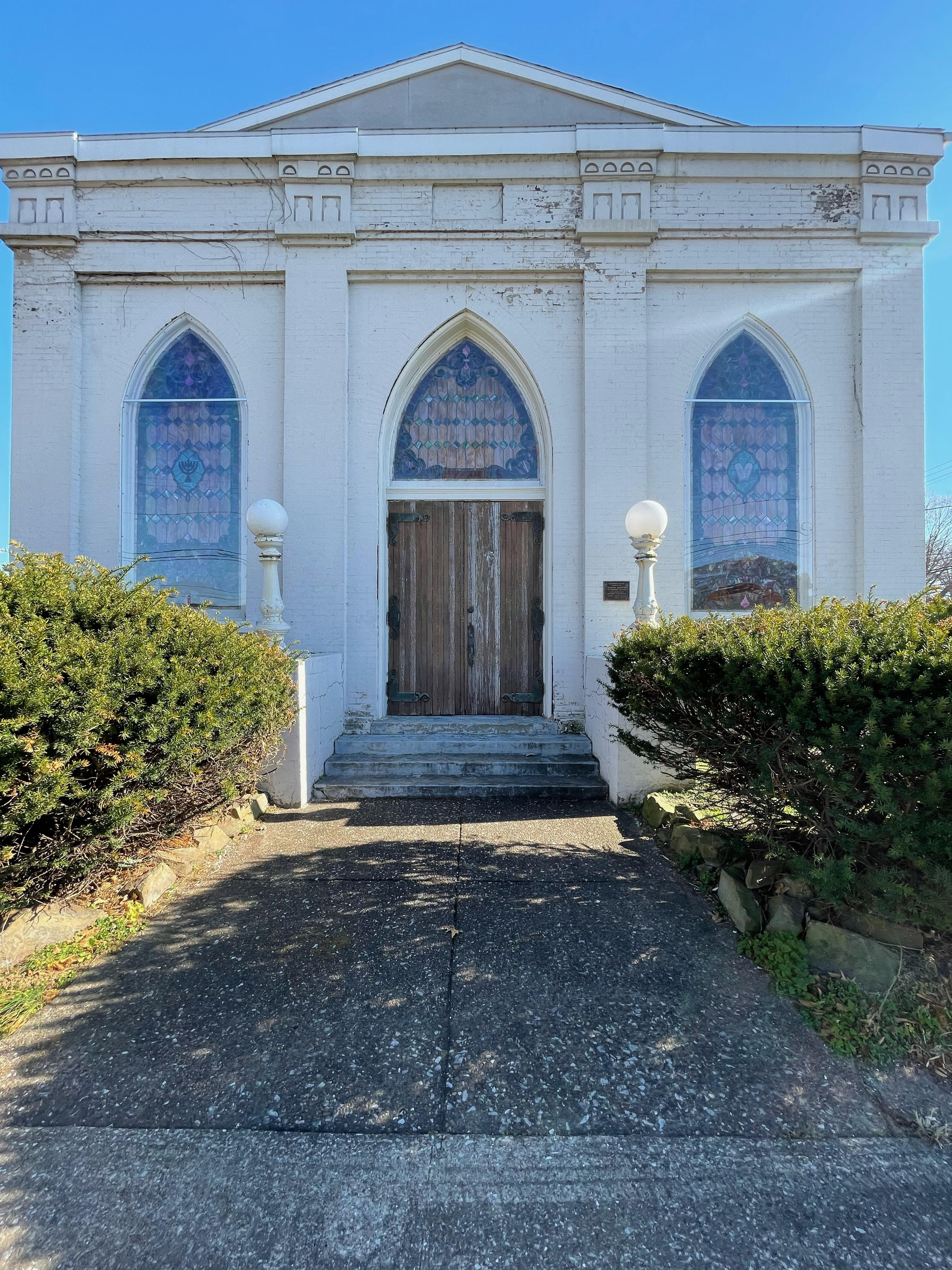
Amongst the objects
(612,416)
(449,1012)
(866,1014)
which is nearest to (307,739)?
(449,1012)

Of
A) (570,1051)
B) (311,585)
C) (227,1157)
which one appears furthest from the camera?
(311,585)

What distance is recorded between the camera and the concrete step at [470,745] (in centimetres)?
608

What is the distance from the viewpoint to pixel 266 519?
19.5 ft

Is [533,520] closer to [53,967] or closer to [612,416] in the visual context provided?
[612,416]

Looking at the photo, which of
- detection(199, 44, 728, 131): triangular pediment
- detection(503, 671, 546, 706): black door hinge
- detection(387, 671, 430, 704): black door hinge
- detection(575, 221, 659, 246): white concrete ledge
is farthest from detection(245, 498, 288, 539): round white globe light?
detection(199, 44, 728, 131): triangular pediment

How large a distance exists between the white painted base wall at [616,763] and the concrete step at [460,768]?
0.27 m

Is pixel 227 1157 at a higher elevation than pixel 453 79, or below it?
below

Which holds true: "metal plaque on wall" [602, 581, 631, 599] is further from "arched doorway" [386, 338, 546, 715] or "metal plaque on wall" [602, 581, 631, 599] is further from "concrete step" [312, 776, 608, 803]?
"concrete step" [312, 776, 608, 803]

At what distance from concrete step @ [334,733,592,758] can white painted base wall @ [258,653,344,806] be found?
294 mm

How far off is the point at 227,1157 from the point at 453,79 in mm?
9947

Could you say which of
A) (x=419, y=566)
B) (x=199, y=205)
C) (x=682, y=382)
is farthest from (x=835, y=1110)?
(x=199, y=205)

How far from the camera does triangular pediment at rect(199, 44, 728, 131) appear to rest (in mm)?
7230

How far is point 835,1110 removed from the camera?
2107mm

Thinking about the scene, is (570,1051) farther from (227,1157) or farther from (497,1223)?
(227,1157)
